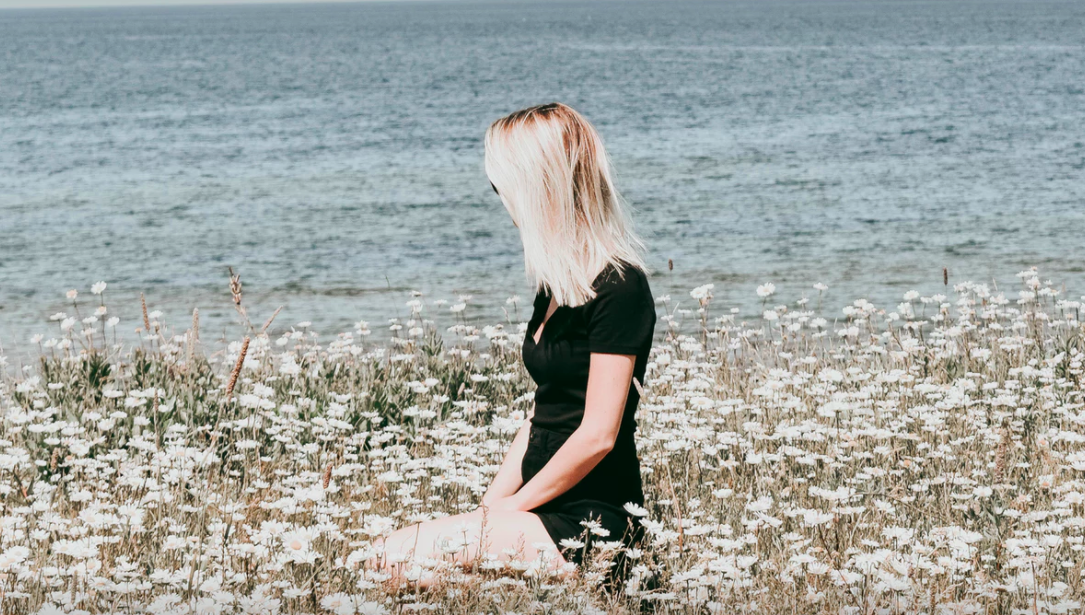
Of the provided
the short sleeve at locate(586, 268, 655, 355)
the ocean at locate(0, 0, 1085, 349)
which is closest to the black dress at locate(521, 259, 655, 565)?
the short sleeve at locate(586, 268, 655, 355)

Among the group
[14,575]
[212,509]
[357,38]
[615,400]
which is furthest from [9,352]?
[357,38]

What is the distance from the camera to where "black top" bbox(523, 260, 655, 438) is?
3660 mm

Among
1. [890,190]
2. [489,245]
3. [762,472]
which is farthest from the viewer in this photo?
[890,190]

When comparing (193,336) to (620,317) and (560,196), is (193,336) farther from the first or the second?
(620,317)

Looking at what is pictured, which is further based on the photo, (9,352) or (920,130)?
(920,130)

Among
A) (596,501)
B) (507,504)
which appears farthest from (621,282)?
(507,504)

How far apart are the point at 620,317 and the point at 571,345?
269mm

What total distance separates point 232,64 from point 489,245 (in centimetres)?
6714

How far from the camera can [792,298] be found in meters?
12.8

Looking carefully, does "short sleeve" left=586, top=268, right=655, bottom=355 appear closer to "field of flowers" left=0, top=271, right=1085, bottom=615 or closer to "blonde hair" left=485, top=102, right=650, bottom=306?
"blonde hair" left=485, top=102, right=650, bottom=306

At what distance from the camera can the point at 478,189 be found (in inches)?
906

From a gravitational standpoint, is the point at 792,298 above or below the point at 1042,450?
below

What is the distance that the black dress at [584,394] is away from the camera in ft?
12.0

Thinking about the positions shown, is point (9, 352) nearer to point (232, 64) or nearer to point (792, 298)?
point (792, 298)
